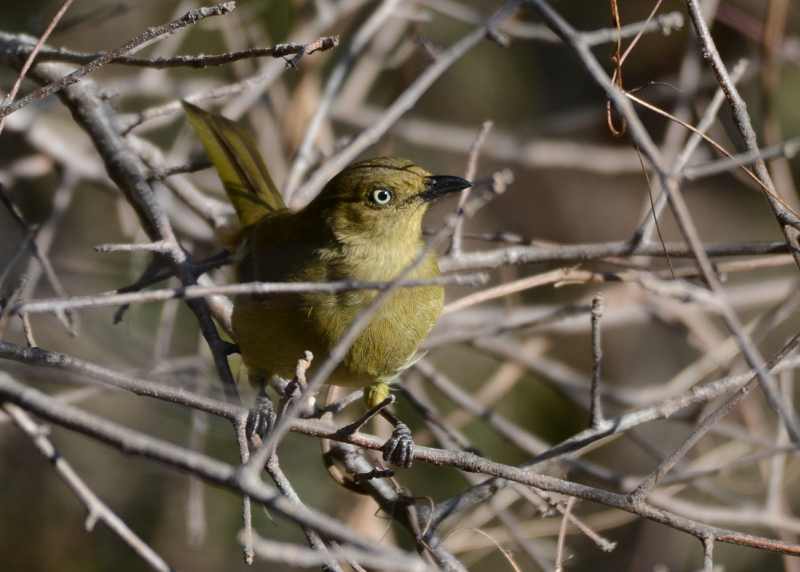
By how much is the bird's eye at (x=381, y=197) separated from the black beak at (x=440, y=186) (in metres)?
0.12

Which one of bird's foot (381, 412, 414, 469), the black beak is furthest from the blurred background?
bird's foot (381, 412, 414, 469)

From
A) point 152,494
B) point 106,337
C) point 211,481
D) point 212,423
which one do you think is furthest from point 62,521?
point 211,481

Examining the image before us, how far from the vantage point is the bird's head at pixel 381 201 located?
3795 mm

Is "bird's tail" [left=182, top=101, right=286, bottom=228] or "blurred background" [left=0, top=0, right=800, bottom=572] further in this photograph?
"blurred background" [left=0, top=0, right=800, bottom=572]

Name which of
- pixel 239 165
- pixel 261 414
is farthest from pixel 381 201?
pixel 261 414

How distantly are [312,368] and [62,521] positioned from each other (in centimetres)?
312

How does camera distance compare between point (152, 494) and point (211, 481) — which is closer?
point (211, 481)

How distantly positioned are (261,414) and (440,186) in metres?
1.06

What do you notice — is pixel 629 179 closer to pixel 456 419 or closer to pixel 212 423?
pixel 456 419

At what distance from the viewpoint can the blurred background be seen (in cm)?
458

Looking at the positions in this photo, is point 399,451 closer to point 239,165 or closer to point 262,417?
point 262,417

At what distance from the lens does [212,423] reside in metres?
4.43

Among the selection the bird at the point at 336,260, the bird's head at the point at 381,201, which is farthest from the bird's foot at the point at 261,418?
the bird's head at the point at 381,201

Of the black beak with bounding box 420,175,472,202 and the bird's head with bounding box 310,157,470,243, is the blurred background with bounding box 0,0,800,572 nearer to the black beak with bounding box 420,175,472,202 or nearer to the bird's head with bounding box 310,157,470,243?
the black beak with bounding box 420,175,472,202
